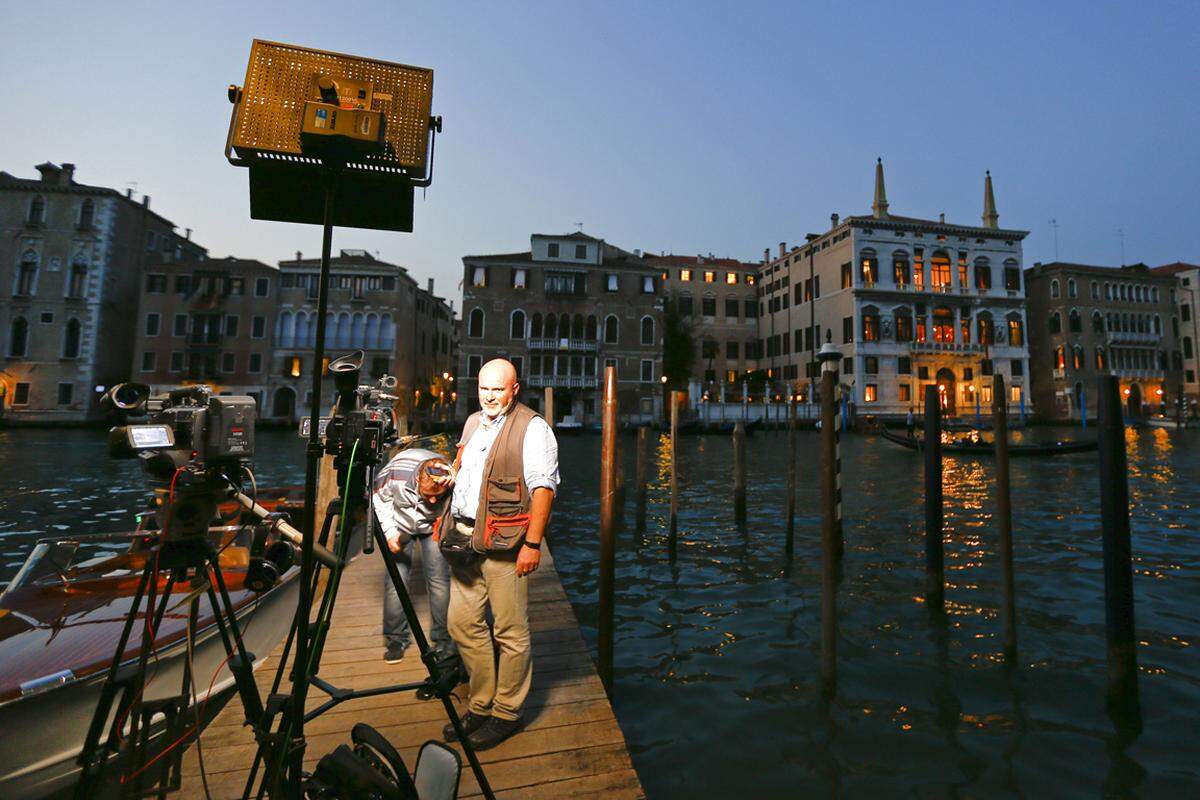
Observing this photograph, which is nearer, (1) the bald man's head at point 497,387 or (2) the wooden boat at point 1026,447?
(1) the bald man's head at point 497,387

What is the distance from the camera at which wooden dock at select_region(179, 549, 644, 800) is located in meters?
2.52

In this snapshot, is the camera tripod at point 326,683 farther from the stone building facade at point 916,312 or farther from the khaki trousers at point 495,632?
the stone building facade at point 916,312

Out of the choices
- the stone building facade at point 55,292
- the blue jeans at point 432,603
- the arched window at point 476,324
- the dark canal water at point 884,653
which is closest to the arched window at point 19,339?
the stone building facade at point 55,292

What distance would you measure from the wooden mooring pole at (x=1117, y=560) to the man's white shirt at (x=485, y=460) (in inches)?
149

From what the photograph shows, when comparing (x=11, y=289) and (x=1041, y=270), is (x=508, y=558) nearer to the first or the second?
(x=11, y=289)

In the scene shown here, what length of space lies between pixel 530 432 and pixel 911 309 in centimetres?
4423

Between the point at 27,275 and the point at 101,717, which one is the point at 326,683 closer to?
the point at 101,717

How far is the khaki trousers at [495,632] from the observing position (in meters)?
2.85

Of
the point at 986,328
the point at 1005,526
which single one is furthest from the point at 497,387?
the point at 986,328

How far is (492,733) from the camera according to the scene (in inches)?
111

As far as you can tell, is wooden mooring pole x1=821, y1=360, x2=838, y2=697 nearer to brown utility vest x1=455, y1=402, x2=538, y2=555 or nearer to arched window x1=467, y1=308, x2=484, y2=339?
brown utility vest x1=455, y1=402, x2=538, y2=555

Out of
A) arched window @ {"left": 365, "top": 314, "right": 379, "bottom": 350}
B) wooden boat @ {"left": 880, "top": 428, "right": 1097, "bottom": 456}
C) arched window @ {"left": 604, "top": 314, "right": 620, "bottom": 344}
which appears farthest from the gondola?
arched window @ {"left": 365, "top": 314, "right": 379, "bottom": 350}

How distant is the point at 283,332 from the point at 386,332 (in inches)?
253

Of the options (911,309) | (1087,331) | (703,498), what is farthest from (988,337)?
(703,498)
